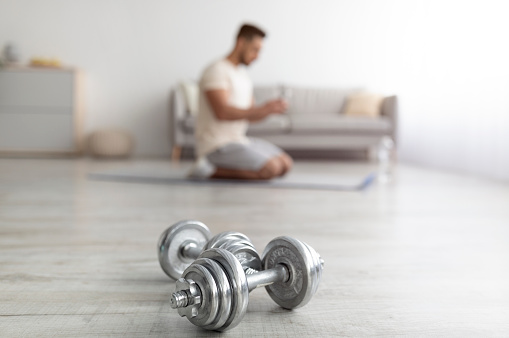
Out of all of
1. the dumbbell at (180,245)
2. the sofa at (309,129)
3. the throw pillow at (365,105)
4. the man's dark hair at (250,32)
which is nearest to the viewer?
the dumbbell at (180,245)

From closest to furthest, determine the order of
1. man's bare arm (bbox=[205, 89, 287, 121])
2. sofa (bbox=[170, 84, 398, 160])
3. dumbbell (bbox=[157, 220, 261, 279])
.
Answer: dumbbell (bbox=[157, 220, 261, 279])
man's bare arm (bbox=[205, 89, 287, 121])
sofa (bbox=[170, 84, 398, 160])

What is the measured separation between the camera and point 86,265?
1.18 meters

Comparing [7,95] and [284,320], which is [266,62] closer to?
[7,95]

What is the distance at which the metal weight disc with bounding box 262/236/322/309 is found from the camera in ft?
2.67

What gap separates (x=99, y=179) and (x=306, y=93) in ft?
11.5

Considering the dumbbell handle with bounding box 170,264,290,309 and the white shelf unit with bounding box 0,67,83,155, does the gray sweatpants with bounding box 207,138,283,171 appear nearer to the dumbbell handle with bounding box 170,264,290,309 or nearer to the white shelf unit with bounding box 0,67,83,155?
the dumbbell handle with bounding box 170,264,290,309

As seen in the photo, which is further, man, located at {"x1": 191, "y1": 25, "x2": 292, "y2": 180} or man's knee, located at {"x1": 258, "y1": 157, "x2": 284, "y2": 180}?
man's knee, located at {"x1": 258, "y1": 157, "x2": 284, "y2": 180}

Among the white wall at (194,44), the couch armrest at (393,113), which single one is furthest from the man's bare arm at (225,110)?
the white wall at (194,44)

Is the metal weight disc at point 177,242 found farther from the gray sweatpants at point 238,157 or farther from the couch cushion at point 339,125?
the couch cushion at point 339,125

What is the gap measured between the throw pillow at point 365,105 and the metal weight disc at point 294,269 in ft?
16.6

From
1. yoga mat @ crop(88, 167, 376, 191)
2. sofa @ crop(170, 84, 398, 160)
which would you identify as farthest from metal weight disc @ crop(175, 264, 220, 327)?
sofa @ crop(170, 84, 398, 160)

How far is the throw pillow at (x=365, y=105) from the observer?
5.80 meters

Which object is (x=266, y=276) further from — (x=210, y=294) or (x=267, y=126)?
(x=267, y=126)

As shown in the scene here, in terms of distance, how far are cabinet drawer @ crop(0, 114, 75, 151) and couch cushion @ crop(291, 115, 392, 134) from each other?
7.43 feet
